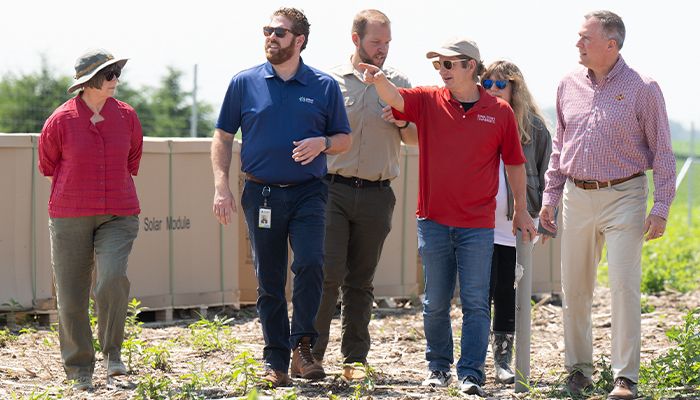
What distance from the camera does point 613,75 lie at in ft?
21.4

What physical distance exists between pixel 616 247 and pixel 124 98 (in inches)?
849

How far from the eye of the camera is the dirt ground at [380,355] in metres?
6.66

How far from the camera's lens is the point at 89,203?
263 inches

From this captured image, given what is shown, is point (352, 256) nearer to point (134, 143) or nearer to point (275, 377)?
point (275, 377)

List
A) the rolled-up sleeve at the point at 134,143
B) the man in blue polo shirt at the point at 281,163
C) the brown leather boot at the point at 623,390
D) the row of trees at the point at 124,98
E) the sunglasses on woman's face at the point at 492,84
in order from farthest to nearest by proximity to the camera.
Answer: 1. the row of trees at the point at 124,98
2. the sunglasses on woman's face at the point at 492,84
3. the rolled-up sleeve at the point at 134,143
4. the man in blue polo shirt at the point at 281,163
5. the brown leather boot at the point at 623,390

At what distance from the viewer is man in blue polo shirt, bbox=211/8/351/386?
6.55m

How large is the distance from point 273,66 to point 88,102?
103 cm

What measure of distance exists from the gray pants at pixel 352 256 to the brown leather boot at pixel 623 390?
160 centimetres

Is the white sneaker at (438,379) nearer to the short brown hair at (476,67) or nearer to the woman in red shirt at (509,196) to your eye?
the woman in red shirt at (509,196)

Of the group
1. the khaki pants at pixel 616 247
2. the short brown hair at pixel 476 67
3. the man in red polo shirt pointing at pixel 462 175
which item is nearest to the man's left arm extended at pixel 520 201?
the man in red polo shirt pointing at pixel 462 175

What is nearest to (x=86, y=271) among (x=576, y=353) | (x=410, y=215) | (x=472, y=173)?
(x=472, y=173)

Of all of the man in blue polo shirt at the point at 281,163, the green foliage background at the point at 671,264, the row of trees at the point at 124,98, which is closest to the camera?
the man in blue polo shirt at the point at 281,163

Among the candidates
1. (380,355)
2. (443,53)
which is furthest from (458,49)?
(380,355)

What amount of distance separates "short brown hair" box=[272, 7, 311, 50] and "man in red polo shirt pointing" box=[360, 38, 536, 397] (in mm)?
484
